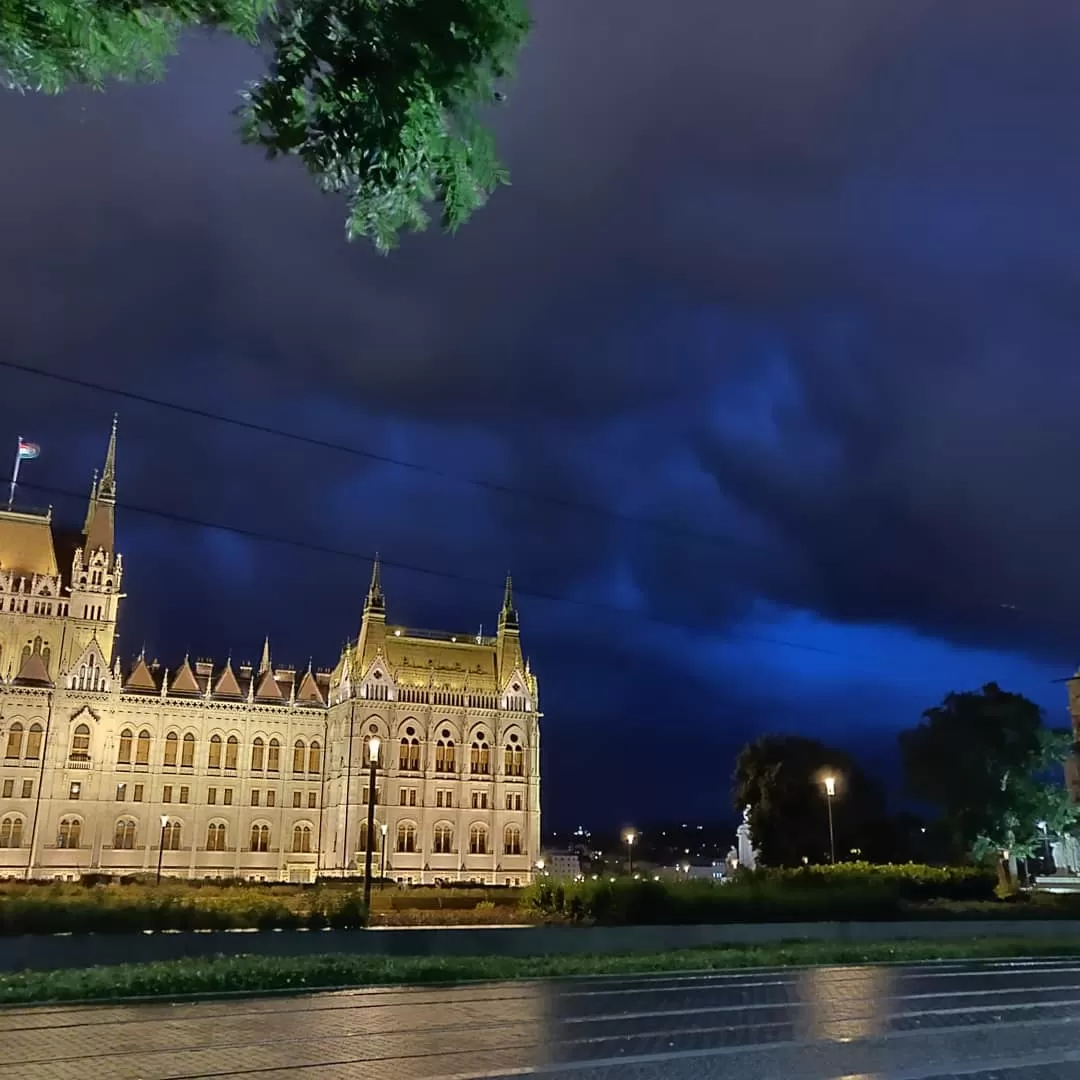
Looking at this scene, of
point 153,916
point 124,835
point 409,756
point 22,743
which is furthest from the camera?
point 409,756

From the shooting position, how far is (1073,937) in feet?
99.0

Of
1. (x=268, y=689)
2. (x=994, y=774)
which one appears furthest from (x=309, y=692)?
(x=994, y=774)

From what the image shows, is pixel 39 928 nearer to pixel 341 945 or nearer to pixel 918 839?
pixel 341 945

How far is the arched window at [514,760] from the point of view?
81000mm

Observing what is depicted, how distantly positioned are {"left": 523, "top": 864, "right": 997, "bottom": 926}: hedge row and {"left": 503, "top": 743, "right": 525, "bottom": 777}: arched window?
46.4 meters

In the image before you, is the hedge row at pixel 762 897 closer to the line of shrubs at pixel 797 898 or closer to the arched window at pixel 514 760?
the line of shrubs at pixel 797 898

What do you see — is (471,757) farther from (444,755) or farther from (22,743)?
(22,743)

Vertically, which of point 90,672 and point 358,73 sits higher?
point 90,672

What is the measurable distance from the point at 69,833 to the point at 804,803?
47833 mm

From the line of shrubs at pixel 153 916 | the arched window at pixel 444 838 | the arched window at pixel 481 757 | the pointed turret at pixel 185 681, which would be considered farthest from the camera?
the arched window at pixel 481 757

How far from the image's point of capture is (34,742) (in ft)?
220

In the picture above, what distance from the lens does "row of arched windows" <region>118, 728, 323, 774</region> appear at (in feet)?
233

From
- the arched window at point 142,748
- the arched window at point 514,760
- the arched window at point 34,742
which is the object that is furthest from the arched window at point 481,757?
the arched window at point 34,742

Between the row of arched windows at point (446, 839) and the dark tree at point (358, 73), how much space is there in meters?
71.9
